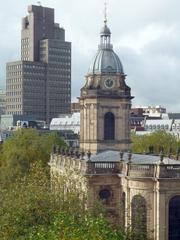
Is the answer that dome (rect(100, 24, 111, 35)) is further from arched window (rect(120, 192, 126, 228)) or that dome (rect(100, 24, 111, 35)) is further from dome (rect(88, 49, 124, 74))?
arched window (rect(120, 192, 126, 228))

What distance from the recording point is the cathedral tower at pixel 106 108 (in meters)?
71.4

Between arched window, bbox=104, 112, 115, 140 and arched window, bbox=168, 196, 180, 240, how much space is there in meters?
23.1

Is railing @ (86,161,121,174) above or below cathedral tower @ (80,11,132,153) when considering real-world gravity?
below

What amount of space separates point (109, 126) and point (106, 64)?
7118 millimetres

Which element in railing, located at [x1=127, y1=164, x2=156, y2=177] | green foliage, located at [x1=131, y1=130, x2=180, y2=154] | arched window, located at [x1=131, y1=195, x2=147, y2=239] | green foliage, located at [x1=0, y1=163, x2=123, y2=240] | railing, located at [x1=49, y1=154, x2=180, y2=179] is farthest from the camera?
green foliage, located at [x1=131, y1=130, x2=180, y2=154]

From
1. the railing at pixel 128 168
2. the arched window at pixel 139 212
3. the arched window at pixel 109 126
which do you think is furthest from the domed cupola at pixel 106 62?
the arched window at pixel 139 212

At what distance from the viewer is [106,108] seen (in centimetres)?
7175

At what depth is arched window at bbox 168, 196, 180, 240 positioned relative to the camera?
4941 cm

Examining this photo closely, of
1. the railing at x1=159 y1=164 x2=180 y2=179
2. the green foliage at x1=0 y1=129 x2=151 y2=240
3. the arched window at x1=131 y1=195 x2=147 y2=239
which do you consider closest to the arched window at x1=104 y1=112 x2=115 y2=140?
the green foliage at x1=0 y1=129 x2=151 y2=240

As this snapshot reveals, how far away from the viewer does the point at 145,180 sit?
4969 cm

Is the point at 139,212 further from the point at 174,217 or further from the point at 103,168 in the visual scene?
the point at 103,168

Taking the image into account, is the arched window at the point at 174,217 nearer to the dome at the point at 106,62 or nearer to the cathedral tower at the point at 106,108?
the cathedral tower at the point at 106,108

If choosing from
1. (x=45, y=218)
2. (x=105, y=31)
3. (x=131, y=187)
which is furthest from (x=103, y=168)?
(x=105, y=31)

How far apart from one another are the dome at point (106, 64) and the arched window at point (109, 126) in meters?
4.97
